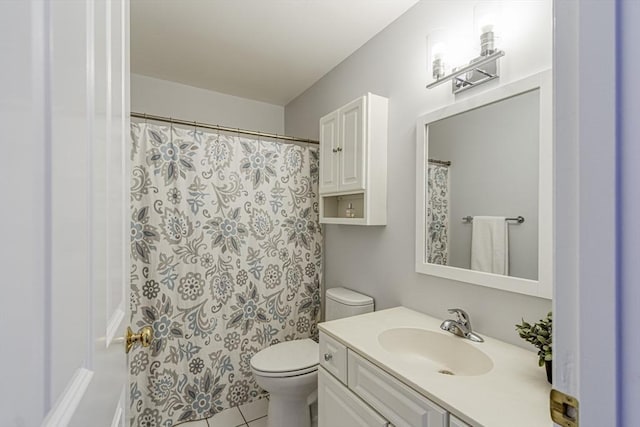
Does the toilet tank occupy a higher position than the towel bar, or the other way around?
the towel bar

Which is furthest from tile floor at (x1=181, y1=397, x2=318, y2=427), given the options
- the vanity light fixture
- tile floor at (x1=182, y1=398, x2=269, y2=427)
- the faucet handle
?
the vanity light fixture

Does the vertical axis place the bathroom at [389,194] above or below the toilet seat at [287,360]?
above

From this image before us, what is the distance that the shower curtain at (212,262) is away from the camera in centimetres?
172

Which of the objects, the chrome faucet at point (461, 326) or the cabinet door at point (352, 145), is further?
the cabinet door at point (352, 145)

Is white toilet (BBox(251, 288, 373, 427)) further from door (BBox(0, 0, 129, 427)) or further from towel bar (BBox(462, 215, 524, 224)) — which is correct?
door (BBox(0, 0, 129, 427))

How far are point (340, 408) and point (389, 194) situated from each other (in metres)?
1.13

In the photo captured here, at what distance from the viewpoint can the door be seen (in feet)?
0.82

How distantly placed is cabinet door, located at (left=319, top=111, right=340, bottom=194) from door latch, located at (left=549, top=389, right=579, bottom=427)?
159 centimetres

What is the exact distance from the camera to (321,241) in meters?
2.36

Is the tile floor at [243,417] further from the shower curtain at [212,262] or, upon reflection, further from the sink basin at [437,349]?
the sink basin at [437,349]

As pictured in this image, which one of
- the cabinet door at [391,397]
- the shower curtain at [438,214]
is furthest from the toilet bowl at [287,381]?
the shower curtain at [438,214]

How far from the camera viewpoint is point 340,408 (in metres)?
1.20

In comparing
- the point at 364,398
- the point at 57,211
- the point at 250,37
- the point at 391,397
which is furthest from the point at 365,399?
the point at 250,37

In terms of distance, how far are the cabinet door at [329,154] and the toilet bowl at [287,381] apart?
1.07 m
